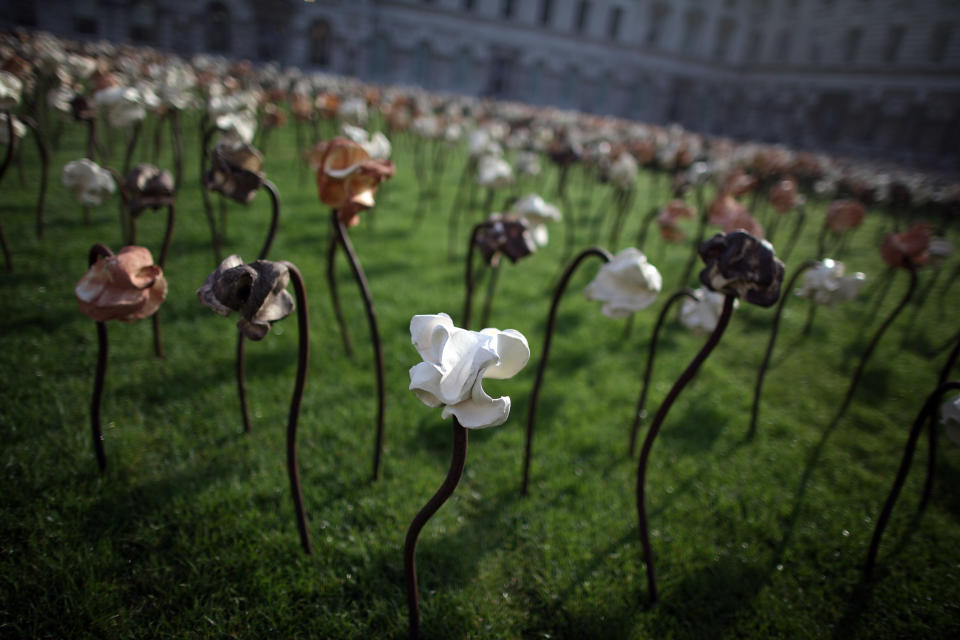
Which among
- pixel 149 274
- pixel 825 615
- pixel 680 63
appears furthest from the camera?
pixel 680 63

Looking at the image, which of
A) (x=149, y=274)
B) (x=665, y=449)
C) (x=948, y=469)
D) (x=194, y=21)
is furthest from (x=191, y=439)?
(x=194, y=21)

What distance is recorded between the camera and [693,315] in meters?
2.42

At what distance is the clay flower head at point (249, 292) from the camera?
1163mm

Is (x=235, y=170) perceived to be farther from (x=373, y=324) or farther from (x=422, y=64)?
(x=422, y=64)

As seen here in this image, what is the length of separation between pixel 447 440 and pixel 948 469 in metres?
3.25

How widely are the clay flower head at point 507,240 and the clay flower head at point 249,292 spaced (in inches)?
41.3

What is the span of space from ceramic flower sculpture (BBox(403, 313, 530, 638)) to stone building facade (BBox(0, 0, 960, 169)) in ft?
109

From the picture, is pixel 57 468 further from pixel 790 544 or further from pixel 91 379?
pixel 790 544

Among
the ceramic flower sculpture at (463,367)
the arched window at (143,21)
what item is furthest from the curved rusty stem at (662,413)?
the arched window at (143,21)

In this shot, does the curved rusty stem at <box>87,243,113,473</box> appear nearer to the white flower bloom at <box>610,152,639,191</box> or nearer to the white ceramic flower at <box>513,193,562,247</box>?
the white ceramic flower at <box>513,193,562,247</box>

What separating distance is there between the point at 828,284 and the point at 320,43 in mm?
36423

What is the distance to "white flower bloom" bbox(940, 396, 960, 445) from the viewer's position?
1.47m

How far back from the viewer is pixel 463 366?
979 mm

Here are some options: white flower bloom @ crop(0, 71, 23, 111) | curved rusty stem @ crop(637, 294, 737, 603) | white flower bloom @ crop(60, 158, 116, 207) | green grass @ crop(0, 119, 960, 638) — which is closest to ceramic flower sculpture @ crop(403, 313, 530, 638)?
curved rusty stem @ crop(637, 294, 737, 603)
